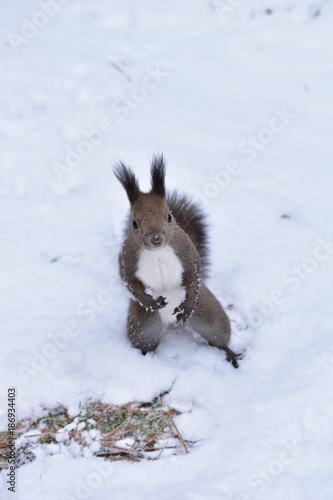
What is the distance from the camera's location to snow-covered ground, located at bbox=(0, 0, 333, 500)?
1678 mm

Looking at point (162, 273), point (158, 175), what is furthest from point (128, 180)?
point (162, 273)

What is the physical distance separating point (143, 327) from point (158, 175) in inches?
27.6

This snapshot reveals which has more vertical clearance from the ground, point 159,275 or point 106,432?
point 159,275

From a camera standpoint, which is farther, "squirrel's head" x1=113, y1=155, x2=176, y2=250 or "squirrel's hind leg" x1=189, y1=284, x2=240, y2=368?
"squirrel's hind leg" x1=189, y1=284, x2=240, y2=368

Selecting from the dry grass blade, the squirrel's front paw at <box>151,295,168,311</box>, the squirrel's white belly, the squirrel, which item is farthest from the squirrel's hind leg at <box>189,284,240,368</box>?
the dry grass blade

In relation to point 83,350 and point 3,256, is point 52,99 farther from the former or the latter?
point 83,350

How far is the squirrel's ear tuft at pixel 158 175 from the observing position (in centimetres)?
191

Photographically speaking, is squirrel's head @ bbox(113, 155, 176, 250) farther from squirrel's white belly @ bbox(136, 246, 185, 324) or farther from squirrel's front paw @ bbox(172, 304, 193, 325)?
squirrel's front paw @ bbox(172, 304, 193, 325)

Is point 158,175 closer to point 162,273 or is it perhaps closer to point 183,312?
point 162,273

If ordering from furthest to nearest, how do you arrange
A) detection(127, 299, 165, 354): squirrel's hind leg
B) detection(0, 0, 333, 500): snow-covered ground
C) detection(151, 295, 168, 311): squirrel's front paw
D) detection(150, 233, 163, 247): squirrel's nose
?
1. detection(127, 299, 165, 354): squirrel's hind leg
2. detection(151, 295, 168, 311): squirrel's front paw
3. detection(150, 233, 163, 247): squirrel's nose
4. detection(0, 0, 333, 500): snow-covered ground

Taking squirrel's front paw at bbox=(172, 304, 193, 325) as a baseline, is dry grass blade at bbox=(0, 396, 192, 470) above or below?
below

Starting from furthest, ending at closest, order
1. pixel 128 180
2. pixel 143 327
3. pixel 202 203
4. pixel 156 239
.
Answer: pixel 202 203, pixel 143 327, pixel 128 180, pixel 156 239

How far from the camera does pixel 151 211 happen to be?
1.92 m

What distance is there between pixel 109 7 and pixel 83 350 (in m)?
3.83
